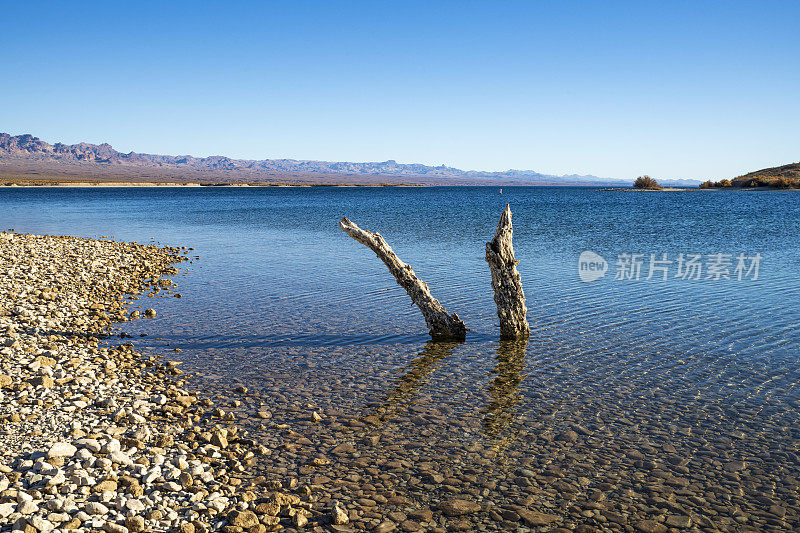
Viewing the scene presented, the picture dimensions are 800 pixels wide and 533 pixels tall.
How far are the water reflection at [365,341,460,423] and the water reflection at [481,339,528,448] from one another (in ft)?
4.62

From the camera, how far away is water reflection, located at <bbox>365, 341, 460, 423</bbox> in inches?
423

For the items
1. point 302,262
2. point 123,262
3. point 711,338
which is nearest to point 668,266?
point 711,338

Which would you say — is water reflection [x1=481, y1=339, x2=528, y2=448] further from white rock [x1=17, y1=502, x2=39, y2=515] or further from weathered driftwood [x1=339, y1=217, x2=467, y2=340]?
white rock [x1=17, y1=502, x2=39, y2=515]

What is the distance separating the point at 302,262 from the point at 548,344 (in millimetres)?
17858

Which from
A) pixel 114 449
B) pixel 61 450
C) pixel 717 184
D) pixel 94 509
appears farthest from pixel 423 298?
pixel 717 184

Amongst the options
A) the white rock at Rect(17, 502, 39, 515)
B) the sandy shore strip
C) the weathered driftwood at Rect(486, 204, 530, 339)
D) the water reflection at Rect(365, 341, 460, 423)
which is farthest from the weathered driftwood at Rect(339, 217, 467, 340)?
the white rock at Rect(17, 502, 39, 515)

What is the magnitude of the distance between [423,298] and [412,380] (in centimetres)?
368

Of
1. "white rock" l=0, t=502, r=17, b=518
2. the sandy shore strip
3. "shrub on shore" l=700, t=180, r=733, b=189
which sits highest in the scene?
"shrub on shore" l=700, t=180, r=733, b=189

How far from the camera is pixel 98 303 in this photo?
62.1 feet

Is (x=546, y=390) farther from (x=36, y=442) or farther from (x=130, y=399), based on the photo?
(x=36, y=442)

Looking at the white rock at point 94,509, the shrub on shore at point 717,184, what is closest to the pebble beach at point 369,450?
the white rock at point 94,509

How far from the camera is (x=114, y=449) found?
8.16 metres

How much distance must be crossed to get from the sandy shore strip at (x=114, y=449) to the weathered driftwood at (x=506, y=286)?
794 cm

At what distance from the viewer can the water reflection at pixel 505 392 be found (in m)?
9.88
